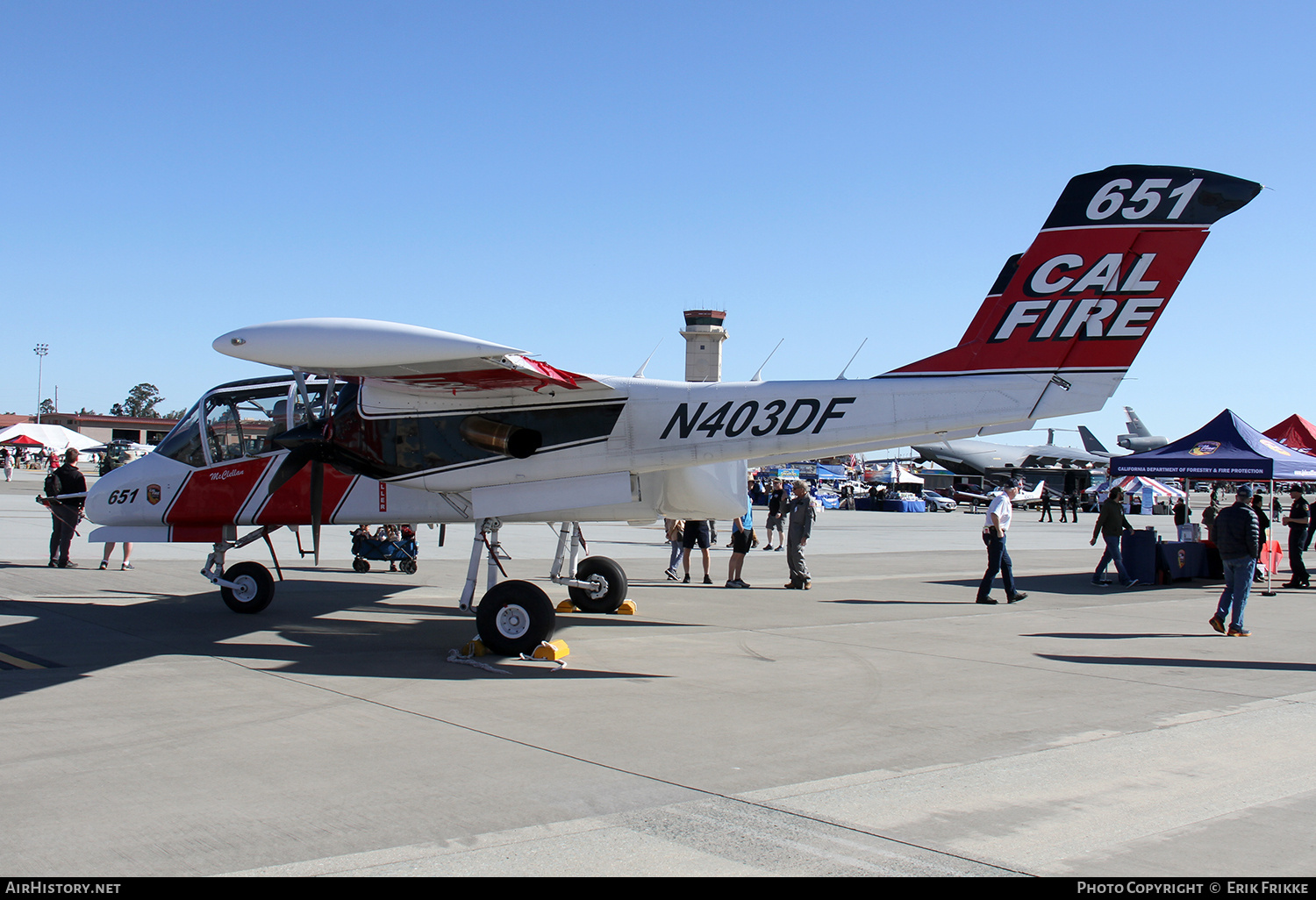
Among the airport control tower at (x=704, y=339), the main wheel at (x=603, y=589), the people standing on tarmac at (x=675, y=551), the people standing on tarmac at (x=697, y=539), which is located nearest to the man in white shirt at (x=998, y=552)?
Answer: the people standing on tarmac at (x=697, y=539)

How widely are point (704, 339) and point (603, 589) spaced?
291 ft

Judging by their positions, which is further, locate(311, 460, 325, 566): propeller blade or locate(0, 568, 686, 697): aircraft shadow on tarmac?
locate(311, 460, 325, 566): propeller blade

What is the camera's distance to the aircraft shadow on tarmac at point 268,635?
876cm

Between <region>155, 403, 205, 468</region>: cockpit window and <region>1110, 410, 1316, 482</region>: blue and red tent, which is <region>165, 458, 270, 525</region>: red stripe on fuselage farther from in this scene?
<region>1110, 410, 1316, 482</region>: blue and red tent

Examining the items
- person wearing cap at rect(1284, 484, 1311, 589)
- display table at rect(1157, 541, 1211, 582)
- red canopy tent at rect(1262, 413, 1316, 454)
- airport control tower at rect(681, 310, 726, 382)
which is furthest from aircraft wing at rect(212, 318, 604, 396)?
airport control tower at rect(681, 310, 726, 382)

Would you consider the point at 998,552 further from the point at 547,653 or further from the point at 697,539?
the point at 547,653

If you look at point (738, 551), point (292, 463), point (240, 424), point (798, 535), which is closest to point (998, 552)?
point (798, 535)

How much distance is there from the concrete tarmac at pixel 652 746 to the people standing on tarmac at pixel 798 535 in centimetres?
377

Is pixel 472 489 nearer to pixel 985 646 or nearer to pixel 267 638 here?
pixel 267 638

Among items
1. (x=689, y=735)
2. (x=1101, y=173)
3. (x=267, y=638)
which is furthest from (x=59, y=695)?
(x=1101, y=173)

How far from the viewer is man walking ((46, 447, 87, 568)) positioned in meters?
16.5

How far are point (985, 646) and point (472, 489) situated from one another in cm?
581

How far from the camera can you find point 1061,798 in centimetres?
516

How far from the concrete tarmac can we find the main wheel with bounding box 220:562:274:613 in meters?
0.23
